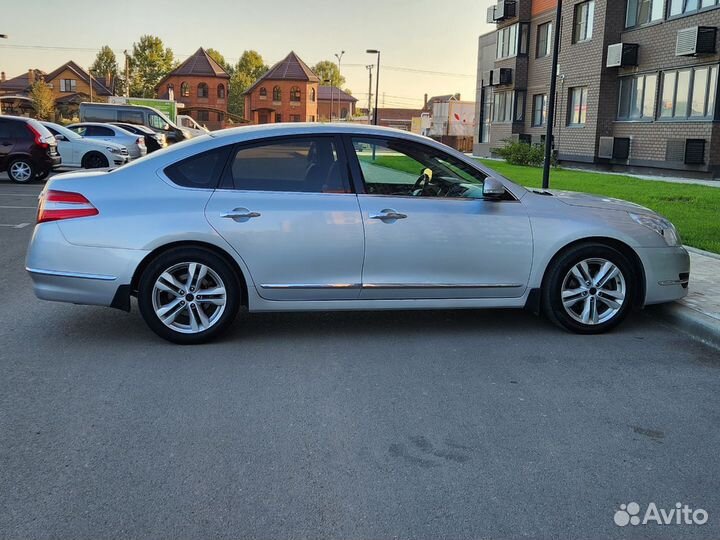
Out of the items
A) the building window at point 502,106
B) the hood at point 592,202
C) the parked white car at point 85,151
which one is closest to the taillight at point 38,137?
the parked white car at point 85,151

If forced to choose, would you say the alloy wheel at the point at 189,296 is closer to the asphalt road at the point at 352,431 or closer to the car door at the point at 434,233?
the asphalt road at the point at 352,431

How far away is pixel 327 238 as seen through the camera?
18.2 ft

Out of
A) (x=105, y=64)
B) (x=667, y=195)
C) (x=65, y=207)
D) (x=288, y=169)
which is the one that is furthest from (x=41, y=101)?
(x=288, y=169)

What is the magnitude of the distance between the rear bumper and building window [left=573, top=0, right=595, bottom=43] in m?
27.4

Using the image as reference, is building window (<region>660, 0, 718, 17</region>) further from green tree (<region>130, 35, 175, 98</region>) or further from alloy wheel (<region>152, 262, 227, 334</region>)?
green tree (<region>130, 35, 175, 98</region>)

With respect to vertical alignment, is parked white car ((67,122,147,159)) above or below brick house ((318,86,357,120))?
below

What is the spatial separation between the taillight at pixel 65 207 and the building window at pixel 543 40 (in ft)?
109

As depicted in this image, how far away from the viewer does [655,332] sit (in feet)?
20.3

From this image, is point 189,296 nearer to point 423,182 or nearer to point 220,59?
point 423,182

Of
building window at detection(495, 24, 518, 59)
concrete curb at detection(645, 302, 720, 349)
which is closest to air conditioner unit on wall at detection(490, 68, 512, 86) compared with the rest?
building window at detection(495, 24, 518, 59)

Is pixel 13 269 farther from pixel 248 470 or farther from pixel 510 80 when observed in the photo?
pixel 510 80

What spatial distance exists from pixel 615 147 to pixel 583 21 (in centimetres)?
661

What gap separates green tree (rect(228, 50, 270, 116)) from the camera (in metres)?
121

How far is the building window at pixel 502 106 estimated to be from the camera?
38.7 m
